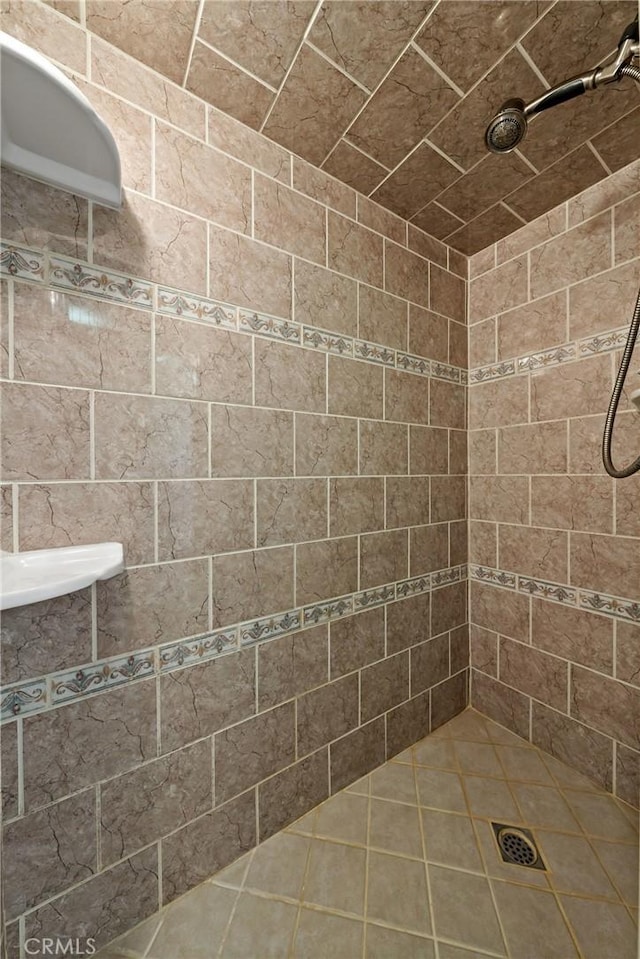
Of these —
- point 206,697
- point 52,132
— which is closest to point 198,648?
point 206,697

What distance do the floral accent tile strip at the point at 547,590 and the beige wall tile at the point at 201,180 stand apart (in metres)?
1.54

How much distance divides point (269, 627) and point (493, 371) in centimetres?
133

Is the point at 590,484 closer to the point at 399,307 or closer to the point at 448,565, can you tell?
the point at 448,565

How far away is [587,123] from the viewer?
3.22ft

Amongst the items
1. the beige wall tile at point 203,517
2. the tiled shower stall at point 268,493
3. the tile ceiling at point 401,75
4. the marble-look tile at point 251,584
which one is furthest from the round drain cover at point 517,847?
the tile ceiling at point 401,75

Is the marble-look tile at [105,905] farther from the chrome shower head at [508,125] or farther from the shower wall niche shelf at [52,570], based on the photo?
the chrome shower head at [508,125]

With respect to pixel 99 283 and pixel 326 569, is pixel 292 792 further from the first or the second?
pixel 99 283

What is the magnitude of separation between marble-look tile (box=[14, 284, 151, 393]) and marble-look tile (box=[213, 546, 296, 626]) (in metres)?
0.50

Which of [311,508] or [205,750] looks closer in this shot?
[205,750]

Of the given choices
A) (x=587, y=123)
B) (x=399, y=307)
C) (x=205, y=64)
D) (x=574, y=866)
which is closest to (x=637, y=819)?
(x=574, y=866)

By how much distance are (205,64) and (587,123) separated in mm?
1017

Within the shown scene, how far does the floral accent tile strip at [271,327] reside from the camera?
3.26 feet

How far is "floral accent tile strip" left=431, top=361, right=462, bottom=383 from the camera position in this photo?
1.46 m
